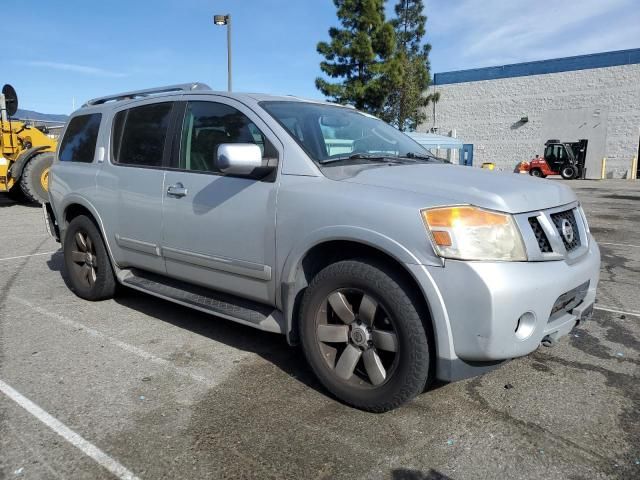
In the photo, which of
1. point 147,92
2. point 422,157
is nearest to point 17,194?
point 147,92

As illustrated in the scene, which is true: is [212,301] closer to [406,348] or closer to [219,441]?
[219,441]

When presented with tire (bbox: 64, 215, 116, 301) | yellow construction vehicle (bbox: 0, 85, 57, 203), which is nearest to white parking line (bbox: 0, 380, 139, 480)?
tire (bbox: 64, 215, 116, 301)

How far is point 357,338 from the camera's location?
2781 millimetres

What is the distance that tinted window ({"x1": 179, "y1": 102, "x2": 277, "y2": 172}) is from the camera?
3443mm

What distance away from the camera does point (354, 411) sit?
9.27 ft

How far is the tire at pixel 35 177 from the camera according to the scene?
481 inches

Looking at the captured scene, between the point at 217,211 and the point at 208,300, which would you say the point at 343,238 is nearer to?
the point at 217,211

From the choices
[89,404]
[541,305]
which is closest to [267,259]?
[89,404]

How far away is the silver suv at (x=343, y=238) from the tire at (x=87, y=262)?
23 cm

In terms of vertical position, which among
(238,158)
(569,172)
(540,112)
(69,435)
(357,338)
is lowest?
(69,435)

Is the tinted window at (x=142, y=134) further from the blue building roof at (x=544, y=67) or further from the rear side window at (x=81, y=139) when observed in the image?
the blue building roof at (x=544, y=67)

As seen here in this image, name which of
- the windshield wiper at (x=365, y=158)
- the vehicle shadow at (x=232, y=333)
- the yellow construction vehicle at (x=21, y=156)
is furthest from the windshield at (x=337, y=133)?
the yellow construction vehicle at (x=21, y=156)

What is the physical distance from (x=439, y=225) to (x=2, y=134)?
44.8 ft

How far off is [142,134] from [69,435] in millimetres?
2480
